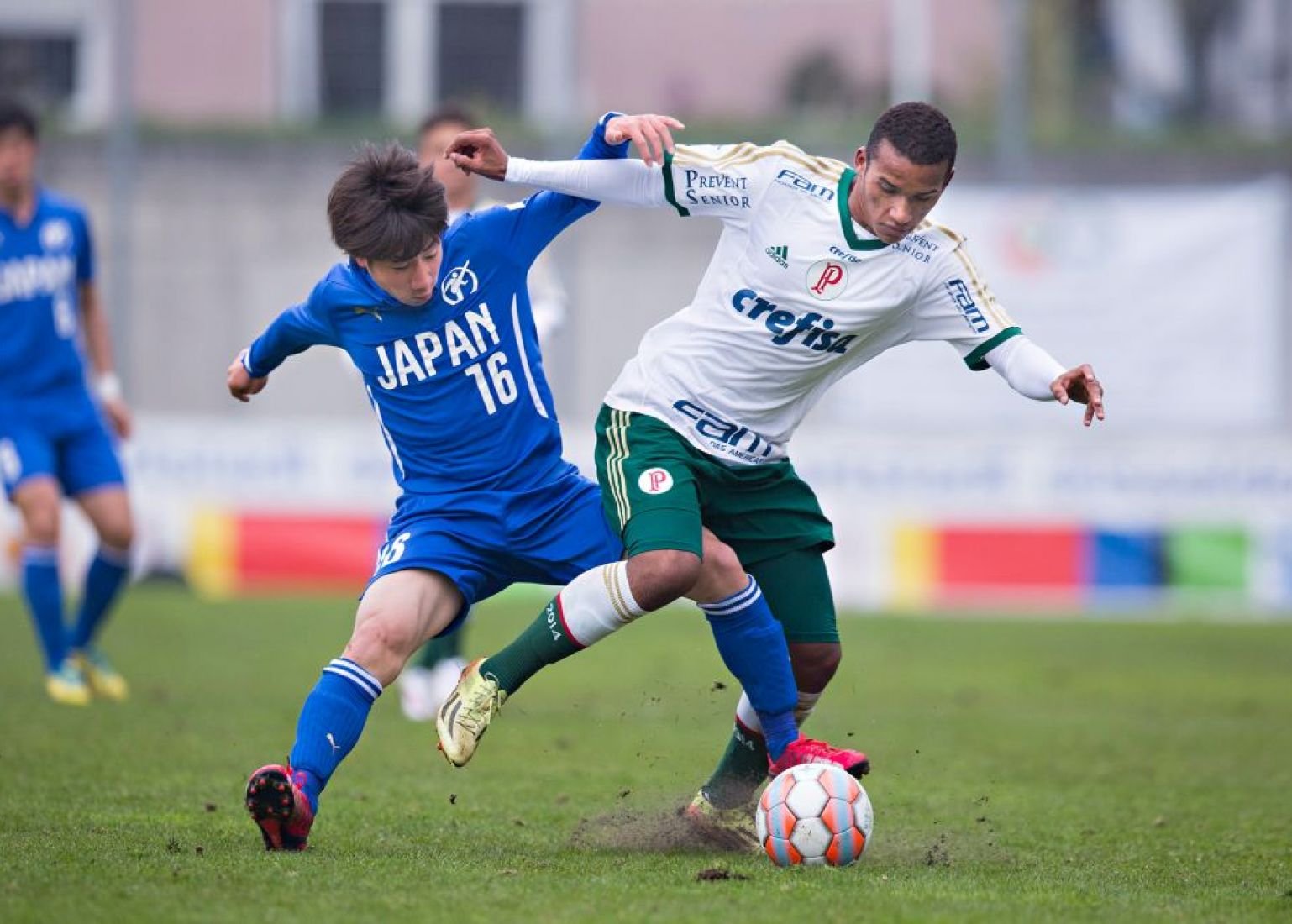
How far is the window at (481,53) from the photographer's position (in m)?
16.6

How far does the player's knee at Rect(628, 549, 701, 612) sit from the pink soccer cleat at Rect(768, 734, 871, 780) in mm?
594

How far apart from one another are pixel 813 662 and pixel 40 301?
4959mm

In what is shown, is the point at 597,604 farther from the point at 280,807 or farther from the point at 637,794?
the point at 637,794

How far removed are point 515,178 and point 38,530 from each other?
427 cm

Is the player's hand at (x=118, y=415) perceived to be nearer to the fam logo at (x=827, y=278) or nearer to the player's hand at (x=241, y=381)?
the player's hand at (x=241, y=381)

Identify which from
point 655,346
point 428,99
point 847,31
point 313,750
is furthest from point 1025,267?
point 313,750

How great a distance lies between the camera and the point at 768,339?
18.0ft

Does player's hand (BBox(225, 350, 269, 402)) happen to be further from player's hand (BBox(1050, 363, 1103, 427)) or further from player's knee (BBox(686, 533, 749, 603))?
player's hand (BBox(1050, 363, 1103, 427))

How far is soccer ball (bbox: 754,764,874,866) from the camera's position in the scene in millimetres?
5051

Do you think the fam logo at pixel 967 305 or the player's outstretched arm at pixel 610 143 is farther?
the fam logo at pixel 967 305

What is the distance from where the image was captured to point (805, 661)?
568cm

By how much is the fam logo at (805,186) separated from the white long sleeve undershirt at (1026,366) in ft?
2.23

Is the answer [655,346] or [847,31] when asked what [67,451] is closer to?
[655,346]

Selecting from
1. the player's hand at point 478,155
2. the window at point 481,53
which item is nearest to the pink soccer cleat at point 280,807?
the player's hand at point 478,155
